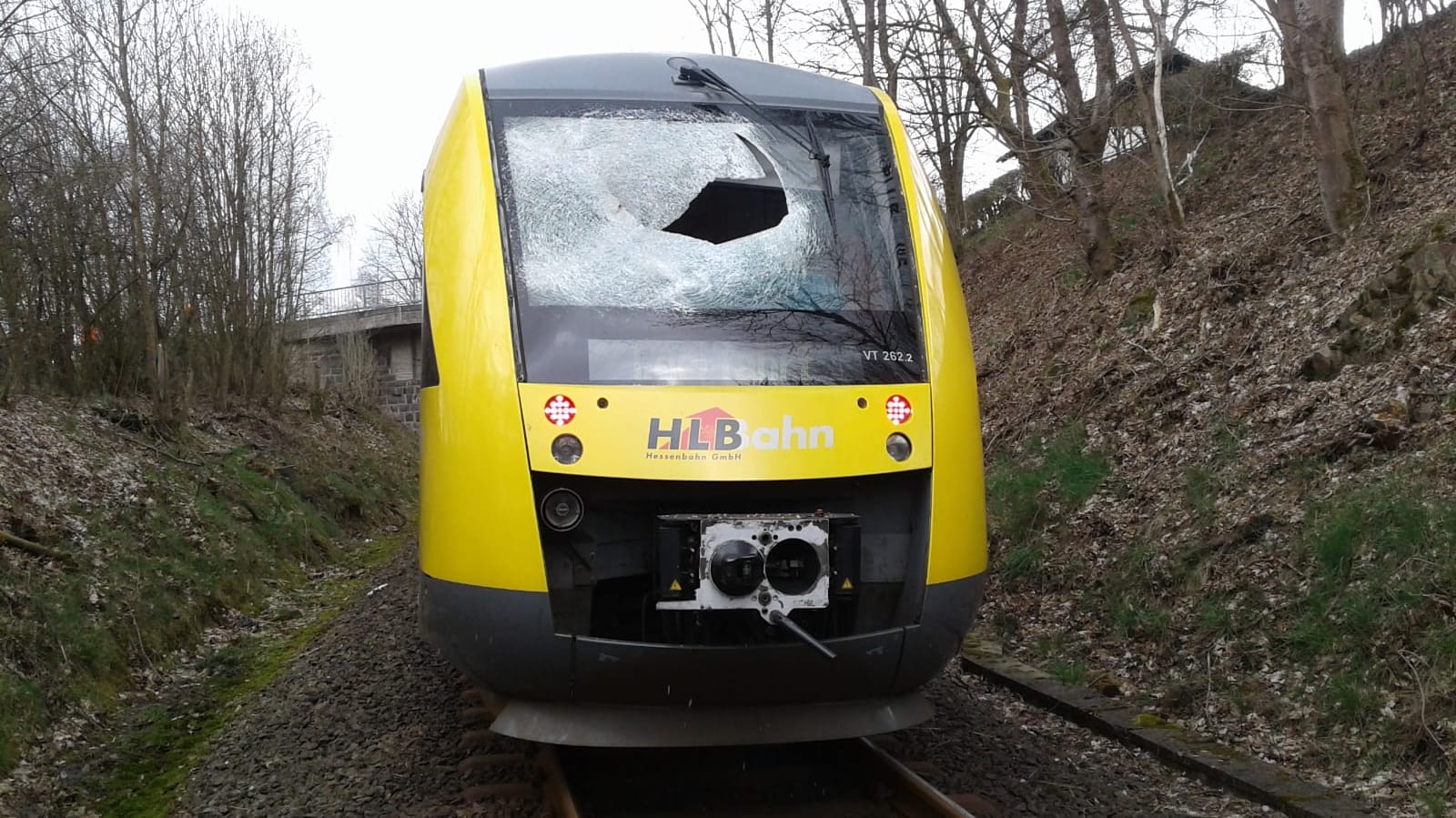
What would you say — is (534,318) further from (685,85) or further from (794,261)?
(685,85)

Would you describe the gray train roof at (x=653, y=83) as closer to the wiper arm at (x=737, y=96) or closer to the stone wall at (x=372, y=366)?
the wiper arm at (x=737, y=96)

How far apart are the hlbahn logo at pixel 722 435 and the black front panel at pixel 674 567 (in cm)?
13

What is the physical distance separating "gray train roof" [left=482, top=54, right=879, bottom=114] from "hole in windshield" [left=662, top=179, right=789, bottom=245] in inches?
18.2

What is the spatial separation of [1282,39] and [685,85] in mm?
7699

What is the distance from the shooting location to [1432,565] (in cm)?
503

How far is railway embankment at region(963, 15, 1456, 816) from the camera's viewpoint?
495 centimetres

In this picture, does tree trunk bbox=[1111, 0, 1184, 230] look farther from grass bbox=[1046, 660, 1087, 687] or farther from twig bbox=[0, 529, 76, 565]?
twig bbox=[0, 529, 76, 565]

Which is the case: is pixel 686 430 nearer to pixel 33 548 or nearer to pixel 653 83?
pixel 653 83

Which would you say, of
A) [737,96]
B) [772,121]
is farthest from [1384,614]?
[737,96]

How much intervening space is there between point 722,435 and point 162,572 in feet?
21.6

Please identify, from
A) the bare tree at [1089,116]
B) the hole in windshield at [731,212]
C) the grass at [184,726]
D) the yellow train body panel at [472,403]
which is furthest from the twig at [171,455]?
the bare tree at [1089,116]

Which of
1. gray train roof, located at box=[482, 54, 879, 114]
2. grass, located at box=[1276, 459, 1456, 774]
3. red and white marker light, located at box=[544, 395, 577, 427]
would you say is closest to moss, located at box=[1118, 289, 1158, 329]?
grass, located at box=[1276, 459, 1456, 774]

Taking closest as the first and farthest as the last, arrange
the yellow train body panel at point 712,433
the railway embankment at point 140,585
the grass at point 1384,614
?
the yellow train body panel at point 712,433 → the grass at point 1384,614 → the railway embankment at point 140,585

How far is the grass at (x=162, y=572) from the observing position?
6.45 m
